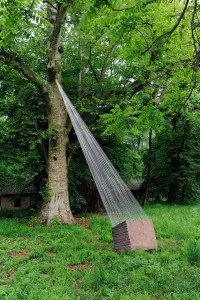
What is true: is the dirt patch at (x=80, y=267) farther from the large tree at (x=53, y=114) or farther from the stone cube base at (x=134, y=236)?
the large tree at (x=53, y=114)

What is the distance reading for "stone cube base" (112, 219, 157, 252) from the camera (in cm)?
444

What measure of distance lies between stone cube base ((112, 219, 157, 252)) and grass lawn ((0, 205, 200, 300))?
14cm

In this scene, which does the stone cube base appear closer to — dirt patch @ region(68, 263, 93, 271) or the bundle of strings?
the bundle of strings

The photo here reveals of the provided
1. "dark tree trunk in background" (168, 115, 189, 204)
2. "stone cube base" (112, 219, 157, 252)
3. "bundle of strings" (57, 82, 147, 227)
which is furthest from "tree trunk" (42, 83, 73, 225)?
"dark tree trunk in background" (168, 115, 189, 204)

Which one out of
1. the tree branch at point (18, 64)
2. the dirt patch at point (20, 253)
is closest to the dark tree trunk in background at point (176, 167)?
the tree branch at point (18, 64)

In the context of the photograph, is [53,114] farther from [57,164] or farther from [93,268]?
[93,268]

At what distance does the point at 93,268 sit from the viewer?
3906 millimetres

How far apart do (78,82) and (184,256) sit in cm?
578

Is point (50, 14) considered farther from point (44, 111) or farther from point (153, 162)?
point (153, 162)

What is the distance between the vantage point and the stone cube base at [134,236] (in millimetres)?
4438

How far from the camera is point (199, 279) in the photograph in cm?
335

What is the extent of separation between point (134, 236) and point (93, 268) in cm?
91

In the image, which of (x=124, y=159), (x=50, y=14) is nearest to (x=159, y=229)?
(x=124, y=159)

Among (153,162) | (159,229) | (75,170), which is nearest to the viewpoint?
(159,229)
